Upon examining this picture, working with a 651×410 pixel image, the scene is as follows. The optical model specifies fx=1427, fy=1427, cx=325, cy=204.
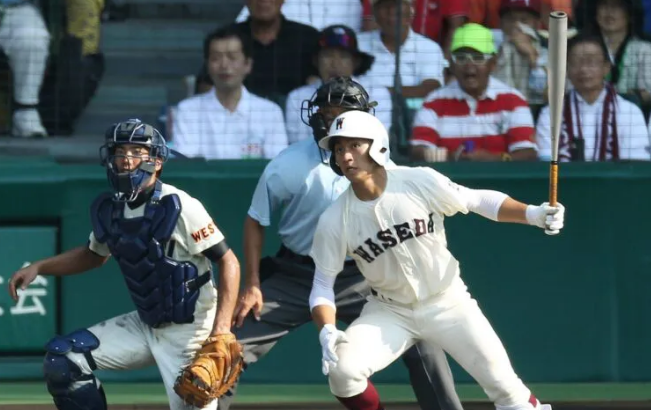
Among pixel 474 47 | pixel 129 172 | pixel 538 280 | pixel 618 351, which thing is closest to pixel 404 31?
pixel 474 47

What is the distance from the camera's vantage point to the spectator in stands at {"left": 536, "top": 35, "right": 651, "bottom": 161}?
324 inches

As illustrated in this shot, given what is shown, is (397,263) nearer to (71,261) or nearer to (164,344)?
(164,344)

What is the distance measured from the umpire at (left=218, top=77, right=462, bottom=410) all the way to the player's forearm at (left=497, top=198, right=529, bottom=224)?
0.79 meters

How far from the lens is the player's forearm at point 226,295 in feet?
20.4

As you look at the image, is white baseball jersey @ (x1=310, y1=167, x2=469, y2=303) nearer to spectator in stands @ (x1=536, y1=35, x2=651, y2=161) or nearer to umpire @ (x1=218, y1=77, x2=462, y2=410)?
umpire @ (x1=218, y1=77, x2=462, y2=410)

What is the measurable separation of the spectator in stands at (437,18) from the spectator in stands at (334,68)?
0.20 metres

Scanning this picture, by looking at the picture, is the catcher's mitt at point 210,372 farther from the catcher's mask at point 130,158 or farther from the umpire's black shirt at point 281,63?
the umpire's black shirt at point 281,63

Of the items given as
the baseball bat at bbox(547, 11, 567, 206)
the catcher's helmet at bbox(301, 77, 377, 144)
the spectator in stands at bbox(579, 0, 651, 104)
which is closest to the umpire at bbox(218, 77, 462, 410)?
the catcher's helmet at bbox(301, 77, 377, 144)

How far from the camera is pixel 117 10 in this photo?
8609 mm

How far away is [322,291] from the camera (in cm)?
631

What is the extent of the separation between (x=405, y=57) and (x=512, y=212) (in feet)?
7.71

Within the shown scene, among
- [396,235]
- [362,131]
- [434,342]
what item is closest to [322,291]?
[396,235]

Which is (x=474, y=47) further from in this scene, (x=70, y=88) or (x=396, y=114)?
(x=70, y=88)

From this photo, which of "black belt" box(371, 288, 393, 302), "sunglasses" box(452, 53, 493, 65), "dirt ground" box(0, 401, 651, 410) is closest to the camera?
"black belt" box(371, 288, 393, 302)
